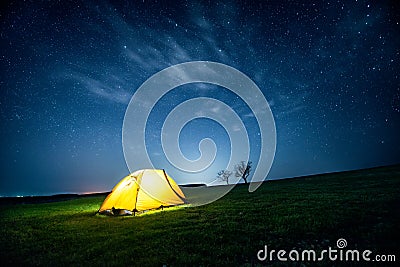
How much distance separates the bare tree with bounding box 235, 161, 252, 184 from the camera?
2576 inches

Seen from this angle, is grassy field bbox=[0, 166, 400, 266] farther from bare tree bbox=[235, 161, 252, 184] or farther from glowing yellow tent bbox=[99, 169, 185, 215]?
bare tree bbox=[235, 161, 252, 184]

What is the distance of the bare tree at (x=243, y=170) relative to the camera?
65438mm

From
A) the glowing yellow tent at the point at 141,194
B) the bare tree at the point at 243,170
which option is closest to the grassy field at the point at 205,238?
the glowing yellow tent at the point at 141,194

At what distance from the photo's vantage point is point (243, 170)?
6569cm

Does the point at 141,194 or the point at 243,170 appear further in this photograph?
the point at 243,170

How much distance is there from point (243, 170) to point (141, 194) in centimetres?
5621

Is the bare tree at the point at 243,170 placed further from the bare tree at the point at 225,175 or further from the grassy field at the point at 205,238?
the grassy field at the point at 205,238

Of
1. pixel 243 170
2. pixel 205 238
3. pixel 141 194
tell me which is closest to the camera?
pixel 205 238

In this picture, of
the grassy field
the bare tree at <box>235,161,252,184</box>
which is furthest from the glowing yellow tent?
the bare tree at <box>235,161,252,184</box>

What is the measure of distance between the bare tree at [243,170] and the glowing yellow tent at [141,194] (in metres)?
53.5

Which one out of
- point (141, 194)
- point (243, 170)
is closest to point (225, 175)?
point (243, 170)

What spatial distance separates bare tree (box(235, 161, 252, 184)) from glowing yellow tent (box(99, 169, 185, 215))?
175 ft

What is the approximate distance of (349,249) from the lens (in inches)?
212

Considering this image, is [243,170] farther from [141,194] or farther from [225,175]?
[141,194]
